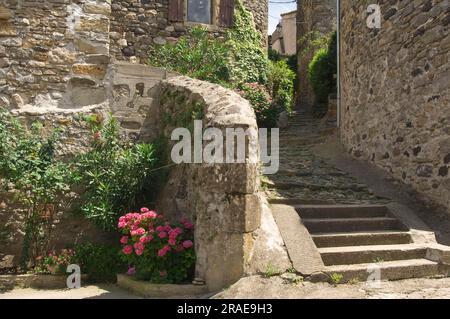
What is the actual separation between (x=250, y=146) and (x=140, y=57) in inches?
265

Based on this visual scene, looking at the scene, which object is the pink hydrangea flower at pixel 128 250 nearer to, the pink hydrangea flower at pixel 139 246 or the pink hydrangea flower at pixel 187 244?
the pink hydrangea flower at pixel 139 246

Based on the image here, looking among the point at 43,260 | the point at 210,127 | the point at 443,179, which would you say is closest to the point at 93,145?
the point at 43,260

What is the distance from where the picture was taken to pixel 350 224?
4957mm

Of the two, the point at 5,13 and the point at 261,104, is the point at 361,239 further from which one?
the point at 261,104

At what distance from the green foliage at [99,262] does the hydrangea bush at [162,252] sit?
557mm

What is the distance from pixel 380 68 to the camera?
6.72 meters

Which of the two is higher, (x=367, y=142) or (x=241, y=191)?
(x=367, y=142)

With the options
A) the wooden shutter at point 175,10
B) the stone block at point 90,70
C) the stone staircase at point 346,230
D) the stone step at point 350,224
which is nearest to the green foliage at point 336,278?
the stone staircase at point 346,230

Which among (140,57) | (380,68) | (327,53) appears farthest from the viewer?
(327,53)

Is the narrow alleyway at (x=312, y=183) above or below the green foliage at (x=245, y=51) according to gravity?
below

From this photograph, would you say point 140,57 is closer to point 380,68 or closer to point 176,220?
point 380,68

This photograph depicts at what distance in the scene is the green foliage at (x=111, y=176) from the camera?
15.8 ft

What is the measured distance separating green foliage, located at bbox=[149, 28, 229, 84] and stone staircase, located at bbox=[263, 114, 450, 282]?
248 centimetres

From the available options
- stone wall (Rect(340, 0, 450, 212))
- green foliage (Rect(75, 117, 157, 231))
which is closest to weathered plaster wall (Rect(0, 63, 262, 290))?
green foliage (Rect(75, 117, 157, 231))
